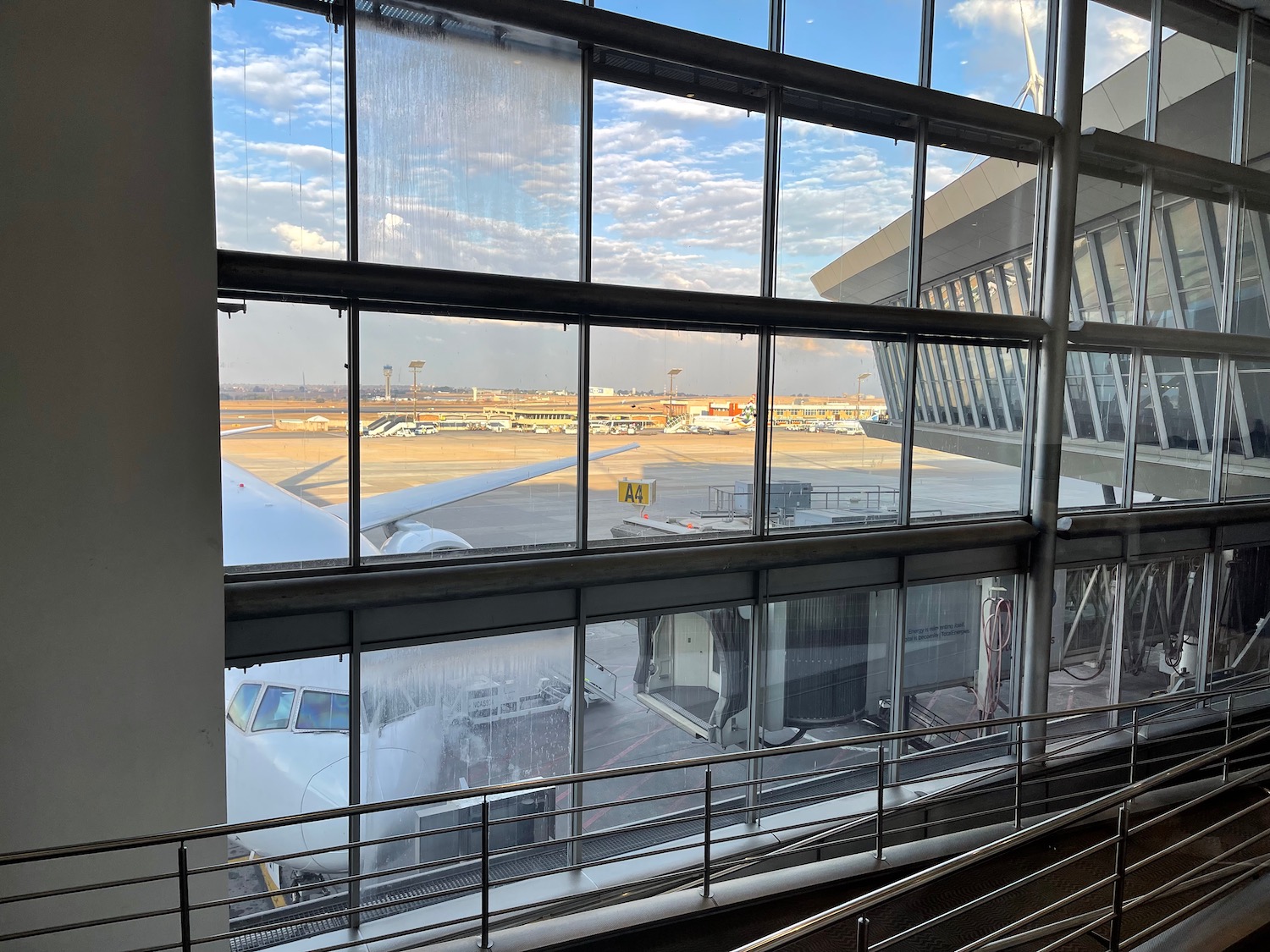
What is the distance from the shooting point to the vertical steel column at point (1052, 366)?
6.51 m

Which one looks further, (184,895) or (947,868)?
(184,895)

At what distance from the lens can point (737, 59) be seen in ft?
16.6

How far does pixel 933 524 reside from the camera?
630 cm

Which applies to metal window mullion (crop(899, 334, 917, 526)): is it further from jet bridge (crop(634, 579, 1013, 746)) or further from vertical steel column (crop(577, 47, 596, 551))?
vertical steel column (crop(577, 47, 596, 551))

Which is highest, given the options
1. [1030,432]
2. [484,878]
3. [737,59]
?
[737,59]

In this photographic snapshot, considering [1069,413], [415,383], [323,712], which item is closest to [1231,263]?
A: [1069,413]

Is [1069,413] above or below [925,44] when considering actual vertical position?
below

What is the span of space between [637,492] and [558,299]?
139cm

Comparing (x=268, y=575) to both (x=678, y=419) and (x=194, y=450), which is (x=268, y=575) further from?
(x=678, y=419)

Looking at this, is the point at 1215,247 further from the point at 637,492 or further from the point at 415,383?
the point at 415,383

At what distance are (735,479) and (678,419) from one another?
24.4 inches

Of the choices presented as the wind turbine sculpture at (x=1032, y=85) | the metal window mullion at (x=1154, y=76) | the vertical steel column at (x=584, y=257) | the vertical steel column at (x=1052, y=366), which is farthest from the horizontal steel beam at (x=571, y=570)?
the metal window mullion at (x=1154, y=76)

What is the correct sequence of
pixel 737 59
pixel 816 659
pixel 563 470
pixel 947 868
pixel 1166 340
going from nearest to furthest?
1. pixel 947 868
2. pixel 563 470
3. pixel 737 59
4. pixel 816 659
5. pixel 1166 340

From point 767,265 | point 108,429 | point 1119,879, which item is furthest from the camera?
point 767,265
